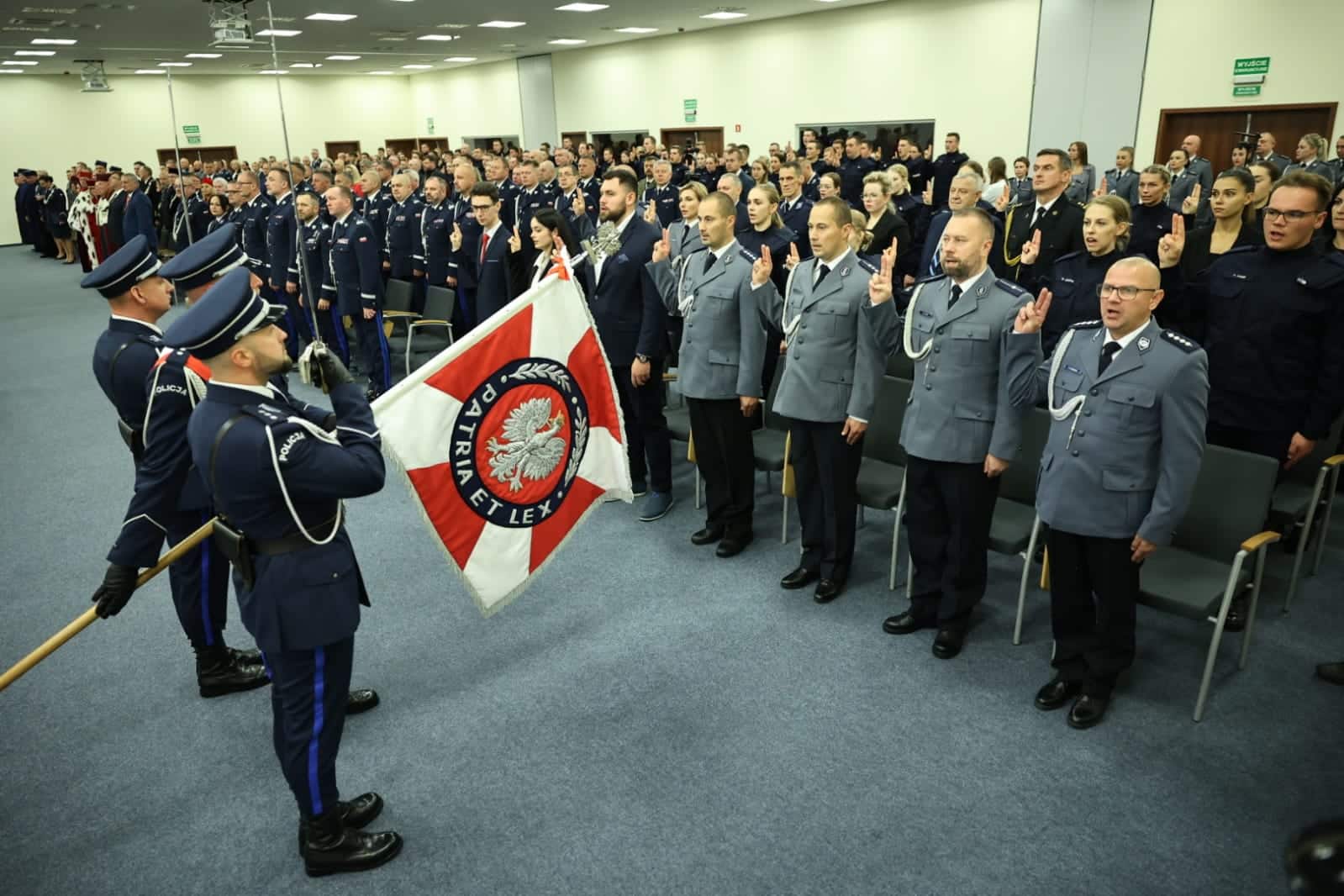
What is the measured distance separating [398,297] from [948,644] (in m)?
5.96

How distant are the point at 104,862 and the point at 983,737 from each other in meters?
2.70

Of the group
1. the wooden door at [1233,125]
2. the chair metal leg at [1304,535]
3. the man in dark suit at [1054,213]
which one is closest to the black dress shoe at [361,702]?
the chair metal leg at [1304,535]

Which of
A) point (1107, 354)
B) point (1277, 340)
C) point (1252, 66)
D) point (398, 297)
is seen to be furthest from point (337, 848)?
point (1252, 66)

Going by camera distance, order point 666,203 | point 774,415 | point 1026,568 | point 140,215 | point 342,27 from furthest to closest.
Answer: point 342,27 → point 140,215 → point 666,203 → point 774,415 → point 1026,568

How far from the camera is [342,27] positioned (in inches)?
578

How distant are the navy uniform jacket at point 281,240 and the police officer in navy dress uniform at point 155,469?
5.18m

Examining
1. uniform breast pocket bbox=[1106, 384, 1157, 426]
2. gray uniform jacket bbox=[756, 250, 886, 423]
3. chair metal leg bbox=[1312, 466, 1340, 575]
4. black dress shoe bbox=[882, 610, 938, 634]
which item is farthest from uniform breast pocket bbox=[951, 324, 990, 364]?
chair metal leg bbox=[1312, 466, 1340, 575]

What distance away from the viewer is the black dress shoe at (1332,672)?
3.07m

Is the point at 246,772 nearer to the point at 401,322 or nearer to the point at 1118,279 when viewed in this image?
the point at 1118,279

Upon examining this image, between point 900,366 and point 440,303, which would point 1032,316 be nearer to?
point 900,366

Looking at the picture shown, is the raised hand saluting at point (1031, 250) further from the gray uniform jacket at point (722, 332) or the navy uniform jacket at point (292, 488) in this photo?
the navy uniform jacket at point (292, 488)

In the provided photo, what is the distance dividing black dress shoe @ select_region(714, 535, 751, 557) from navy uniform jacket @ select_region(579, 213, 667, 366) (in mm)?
1020

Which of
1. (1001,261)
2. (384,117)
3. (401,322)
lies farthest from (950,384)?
(384,117)

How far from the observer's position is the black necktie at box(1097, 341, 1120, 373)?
2738 millimetres
